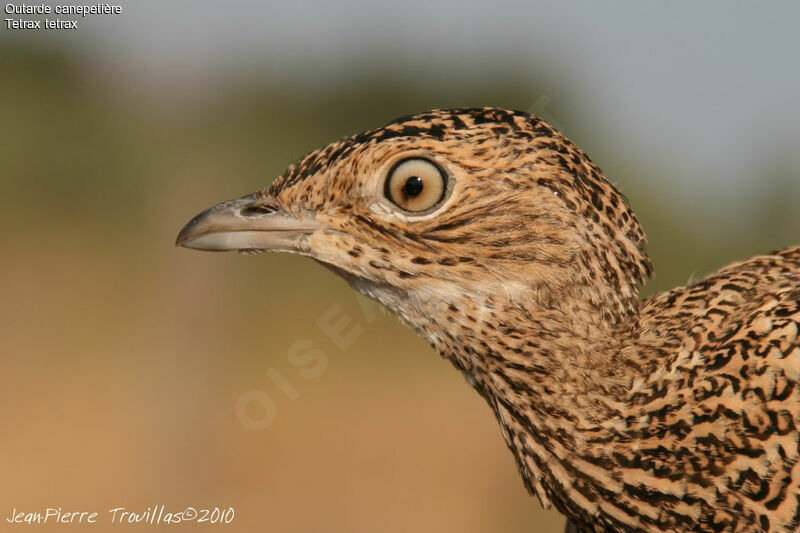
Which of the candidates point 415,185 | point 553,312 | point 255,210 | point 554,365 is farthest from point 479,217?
point 255,210

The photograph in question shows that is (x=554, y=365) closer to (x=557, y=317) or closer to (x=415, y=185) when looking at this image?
(x=557, y=317)

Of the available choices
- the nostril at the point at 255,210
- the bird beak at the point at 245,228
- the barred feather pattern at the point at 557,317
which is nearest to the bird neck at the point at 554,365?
the barred feather pattern at the point at 557,317

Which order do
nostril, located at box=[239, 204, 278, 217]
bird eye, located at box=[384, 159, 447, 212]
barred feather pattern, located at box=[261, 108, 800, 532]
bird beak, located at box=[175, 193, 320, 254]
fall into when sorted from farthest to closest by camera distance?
nostril, located at box=[239, 204, 278, 217]
bird beak, located at box=[175, 193, 320, 254]
bird eye, located at box=[384, 159, 447, 212]
barred feather pattern, located at box=[261, 108, 800, 532]

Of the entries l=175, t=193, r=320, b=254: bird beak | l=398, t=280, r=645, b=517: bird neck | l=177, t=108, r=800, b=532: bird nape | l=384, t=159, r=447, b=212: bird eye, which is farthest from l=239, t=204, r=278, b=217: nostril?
l=398, t=280, r=645, b=517: bird neck

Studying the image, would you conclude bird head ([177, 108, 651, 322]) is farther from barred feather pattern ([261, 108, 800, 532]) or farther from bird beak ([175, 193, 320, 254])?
bird beak ([175, 193, 320, 254])

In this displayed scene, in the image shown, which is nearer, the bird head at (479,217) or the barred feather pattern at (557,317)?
the barred feather pattern at (557,317)

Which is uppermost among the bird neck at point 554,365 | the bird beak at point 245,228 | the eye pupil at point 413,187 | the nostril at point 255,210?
the eye pupil at point 413,187

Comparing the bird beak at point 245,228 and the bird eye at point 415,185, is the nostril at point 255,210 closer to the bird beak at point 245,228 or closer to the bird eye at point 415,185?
the bird beak at point 245,228

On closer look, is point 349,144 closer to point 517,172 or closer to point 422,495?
point 517,172
